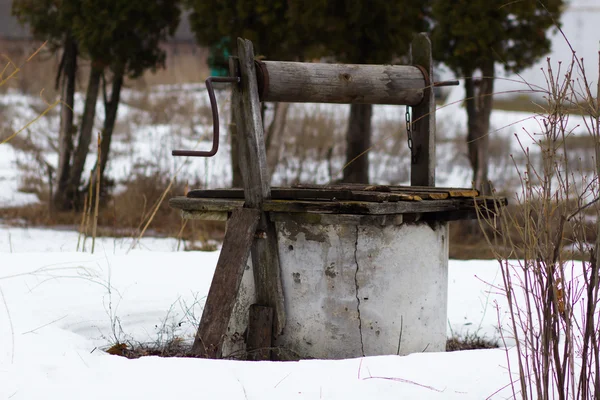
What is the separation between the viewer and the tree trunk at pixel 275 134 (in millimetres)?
9055

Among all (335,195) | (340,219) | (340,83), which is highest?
(340,83)

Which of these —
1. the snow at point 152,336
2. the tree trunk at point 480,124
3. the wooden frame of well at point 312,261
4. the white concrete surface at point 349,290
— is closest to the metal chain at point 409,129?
the snow at point 152,336

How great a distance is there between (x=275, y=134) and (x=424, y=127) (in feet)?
17.0

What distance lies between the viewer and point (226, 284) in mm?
3453

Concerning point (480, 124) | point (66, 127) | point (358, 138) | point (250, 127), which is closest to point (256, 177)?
point (250, 127)

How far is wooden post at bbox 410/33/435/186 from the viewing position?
4.17 metres

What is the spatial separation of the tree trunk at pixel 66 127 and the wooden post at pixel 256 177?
18.8 ft

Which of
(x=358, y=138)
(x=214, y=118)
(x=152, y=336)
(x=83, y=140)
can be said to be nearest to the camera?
(x=214, y=118)

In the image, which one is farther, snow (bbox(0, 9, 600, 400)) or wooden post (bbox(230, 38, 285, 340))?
wooden post (bbox(230, 38, 285, 340))

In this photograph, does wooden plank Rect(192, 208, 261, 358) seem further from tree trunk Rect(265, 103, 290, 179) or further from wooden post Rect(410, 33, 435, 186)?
tree trunk Rect(265, 103, 290, 179)

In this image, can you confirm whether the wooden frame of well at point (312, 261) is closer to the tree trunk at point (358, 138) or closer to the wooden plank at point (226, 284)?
the wooden plank at point (226, 284)

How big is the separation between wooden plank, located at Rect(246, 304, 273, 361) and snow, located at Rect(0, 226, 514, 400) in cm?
61

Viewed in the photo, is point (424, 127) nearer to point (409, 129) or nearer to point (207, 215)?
point (409, 129)

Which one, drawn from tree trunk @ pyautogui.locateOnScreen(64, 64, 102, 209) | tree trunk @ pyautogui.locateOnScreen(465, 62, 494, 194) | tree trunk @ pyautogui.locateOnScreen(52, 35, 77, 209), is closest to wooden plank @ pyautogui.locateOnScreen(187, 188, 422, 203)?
tree trunk @ pyautogui.locateOnScreen(465, 62, 494, 194)
